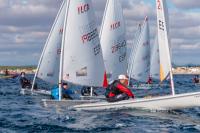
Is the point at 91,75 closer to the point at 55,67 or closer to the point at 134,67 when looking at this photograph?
the point at 55,67

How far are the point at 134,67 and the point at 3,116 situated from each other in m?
38.6

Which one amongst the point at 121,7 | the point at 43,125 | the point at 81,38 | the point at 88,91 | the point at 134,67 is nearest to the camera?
the point at 43,125

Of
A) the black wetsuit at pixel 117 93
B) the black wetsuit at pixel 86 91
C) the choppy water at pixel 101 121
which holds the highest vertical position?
the black wetsuit at pixel 86 91

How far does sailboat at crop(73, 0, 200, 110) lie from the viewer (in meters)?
23.1

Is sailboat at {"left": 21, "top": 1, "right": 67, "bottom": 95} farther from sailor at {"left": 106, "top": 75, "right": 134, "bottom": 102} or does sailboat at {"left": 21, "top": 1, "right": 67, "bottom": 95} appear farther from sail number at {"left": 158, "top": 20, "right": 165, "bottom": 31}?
sail number at {"left": 158, "top": 20, "right": 165, "bottom": 31}

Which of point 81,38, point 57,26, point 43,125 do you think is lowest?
point 43,125

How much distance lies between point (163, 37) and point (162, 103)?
344cm

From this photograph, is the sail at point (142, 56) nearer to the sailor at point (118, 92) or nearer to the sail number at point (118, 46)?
the sail number at point (118, 46)

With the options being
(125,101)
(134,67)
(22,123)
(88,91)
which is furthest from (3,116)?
(134,67)

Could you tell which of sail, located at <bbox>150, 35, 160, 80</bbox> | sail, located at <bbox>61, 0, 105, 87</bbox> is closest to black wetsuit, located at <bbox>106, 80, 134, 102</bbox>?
sail, located at <bbox>61, 0, 105, 87</bbox>

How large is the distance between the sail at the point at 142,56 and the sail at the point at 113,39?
18691 millimetres

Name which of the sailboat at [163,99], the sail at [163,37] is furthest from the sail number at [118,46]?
the sail at [163,37]

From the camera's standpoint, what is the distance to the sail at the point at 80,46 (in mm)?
27844

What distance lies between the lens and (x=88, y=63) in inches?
1125
